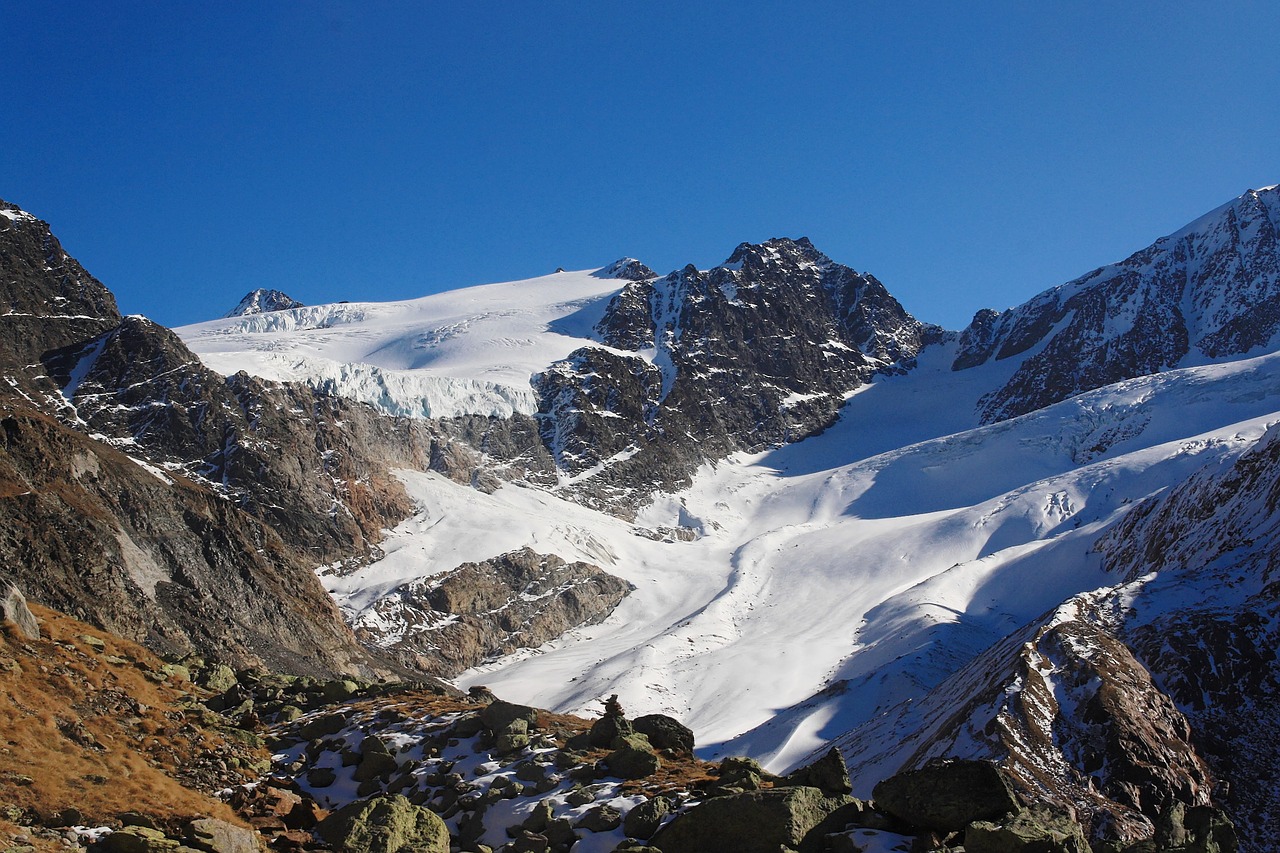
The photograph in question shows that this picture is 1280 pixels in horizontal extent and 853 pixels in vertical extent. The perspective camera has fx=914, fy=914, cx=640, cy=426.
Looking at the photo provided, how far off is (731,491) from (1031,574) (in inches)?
3945

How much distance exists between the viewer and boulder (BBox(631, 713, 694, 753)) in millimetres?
24703

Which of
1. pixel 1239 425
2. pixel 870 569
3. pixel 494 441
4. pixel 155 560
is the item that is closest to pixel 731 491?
pixel 494 441

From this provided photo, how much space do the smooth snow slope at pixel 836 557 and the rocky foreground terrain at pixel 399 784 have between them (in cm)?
4327

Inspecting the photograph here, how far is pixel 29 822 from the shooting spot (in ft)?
53.7

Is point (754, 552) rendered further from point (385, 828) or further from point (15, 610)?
point (385, 828)

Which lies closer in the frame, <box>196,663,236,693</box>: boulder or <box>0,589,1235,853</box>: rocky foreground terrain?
<box>0,589,1235,853</box>: rocky foreground terrain

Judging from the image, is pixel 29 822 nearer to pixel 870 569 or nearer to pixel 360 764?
pixel 360 764

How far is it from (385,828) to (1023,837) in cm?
1208

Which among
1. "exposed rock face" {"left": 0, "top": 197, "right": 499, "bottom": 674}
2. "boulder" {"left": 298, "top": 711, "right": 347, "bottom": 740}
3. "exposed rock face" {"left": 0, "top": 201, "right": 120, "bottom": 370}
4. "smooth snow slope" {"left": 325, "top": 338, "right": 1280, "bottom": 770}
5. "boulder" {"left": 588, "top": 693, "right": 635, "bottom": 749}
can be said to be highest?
"exposed rock face" {"left": 0, "top": 201, "right": 120, "bottom": 370}

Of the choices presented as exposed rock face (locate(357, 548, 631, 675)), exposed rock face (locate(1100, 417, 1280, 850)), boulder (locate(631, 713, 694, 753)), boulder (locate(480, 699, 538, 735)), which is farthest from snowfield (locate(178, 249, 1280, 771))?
boulder (locate(480, 699, 538, 735))

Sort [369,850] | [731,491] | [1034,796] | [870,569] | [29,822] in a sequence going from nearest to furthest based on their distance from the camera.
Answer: [29,822] < [369,850] < [1034,796] < [870,569] < [731,491]

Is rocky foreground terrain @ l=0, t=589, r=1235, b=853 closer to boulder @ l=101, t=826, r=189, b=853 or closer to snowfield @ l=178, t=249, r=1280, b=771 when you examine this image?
boulder @ l=101, t=826, r=189, b=853

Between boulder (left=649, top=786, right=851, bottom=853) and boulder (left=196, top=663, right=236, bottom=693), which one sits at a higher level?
boulder (left=196, top=663, right=236, bottom=693)

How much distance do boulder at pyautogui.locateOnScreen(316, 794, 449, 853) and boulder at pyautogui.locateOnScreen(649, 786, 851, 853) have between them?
15.3 feet
